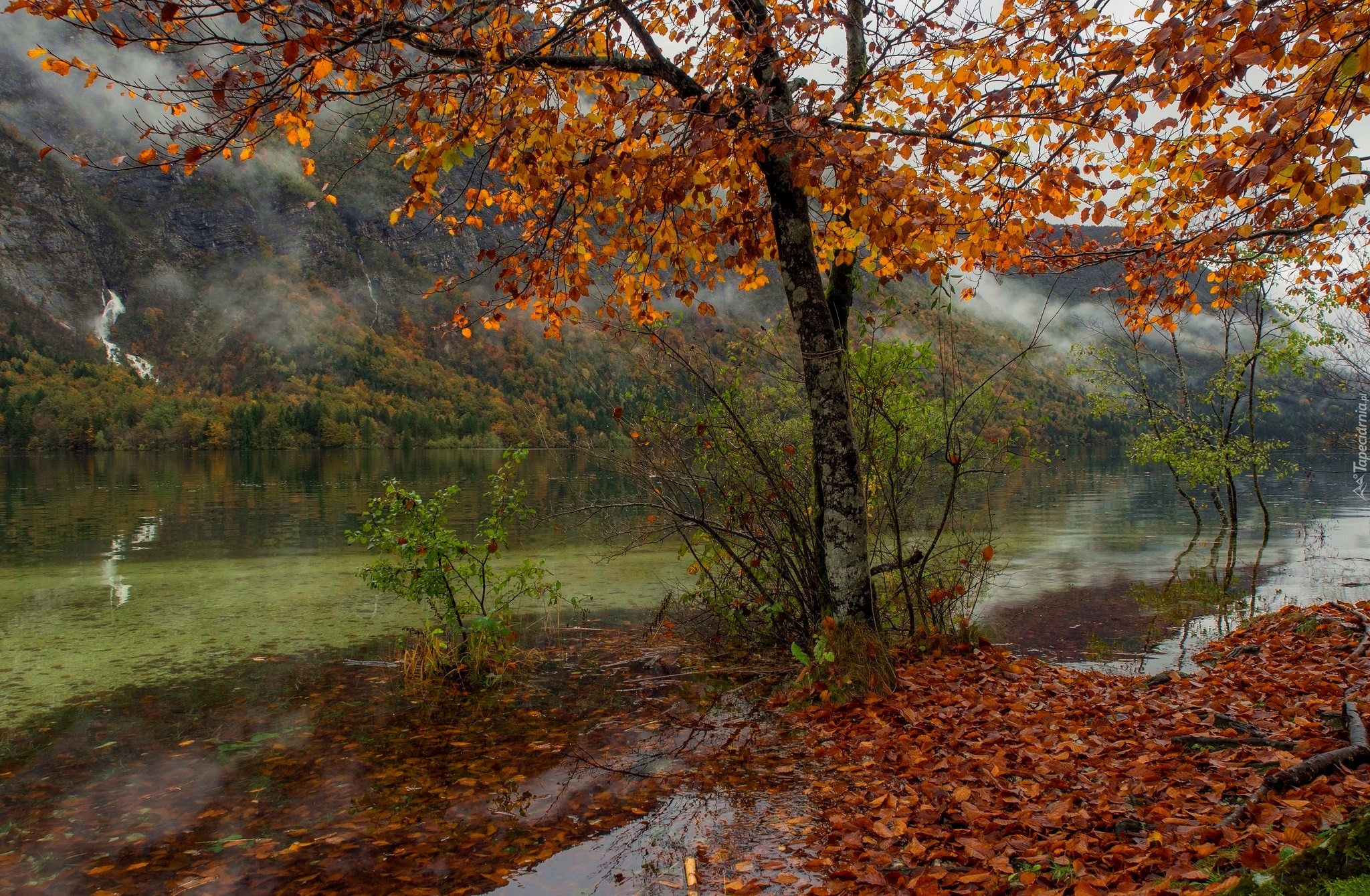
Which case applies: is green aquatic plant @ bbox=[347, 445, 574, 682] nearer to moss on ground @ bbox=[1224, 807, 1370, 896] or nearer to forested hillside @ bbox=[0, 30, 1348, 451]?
moss on ground @ bbox=[1224, 807, 1370, 896]

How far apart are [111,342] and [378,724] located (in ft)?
680

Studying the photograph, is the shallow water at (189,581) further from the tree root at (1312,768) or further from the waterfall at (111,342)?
the waterfall at (111,342)

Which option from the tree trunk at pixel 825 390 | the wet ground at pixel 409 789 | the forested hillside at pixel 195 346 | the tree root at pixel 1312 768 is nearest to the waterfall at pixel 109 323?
the forested hillside at pixel 195 346

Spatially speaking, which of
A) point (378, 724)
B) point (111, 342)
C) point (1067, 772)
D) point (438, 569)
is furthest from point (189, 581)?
point (111, 342)

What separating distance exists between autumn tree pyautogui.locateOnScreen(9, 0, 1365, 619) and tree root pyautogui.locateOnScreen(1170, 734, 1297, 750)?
243cm

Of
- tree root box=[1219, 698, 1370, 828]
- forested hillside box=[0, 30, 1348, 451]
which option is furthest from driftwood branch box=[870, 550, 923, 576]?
forested hillside box=[0, 30, 1348, 451]

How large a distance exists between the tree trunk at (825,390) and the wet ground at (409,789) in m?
1.42

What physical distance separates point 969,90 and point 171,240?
229 m

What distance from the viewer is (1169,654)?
9875 mm

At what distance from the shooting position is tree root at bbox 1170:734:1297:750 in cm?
468

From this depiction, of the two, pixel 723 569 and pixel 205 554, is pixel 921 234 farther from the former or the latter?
pixel 205 554

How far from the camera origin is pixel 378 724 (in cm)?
729

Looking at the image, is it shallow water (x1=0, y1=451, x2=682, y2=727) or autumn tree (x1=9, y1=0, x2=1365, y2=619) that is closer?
autumn tree (x1=9, y1=0, x2=1365, y2=619)

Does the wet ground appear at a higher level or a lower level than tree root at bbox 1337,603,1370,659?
lower
